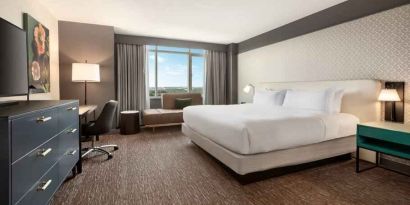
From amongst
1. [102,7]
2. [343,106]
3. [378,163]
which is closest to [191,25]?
[102,7]

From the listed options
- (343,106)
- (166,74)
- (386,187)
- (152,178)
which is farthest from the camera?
(166,74)

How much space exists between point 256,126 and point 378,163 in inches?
78.5

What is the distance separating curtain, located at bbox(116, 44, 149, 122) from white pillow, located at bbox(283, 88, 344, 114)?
3757 mm

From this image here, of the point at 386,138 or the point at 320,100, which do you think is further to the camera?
the point at 320,100

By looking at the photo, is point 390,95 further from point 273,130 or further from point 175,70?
point 175,70

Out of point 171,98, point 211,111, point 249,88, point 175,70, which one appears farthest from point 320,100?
point 175,70

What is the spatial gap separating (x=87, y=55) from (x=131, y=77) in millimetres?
1178

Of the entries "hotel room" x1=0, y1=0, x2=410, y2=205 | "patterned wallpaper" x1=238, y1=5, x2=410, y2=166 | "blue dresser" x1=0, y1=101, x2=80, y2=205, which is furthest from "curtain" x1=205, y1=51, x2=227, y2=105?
"blue dresser" x1=0, y1=101, x2=80, y2=205

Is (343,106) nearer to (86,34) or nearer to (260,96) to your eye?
(260,96)

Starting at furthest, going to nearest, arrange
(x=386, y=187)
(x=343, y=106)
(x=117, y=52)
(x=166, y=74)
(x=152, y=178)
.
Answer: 1. (x=166, y=74)
2. (x=117, y=52)
3. (x=343, y=106)
4. (x=152, y=178)
5. (x=386, y=187)

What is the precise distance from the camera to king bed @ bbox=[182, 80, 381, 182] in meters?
2.13

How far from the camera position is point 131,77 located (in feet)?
17.4

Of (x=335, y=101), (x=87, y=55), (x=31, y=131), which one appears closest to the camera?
(x=31, y=131)

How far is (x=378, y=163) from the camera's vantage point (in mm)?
2752
